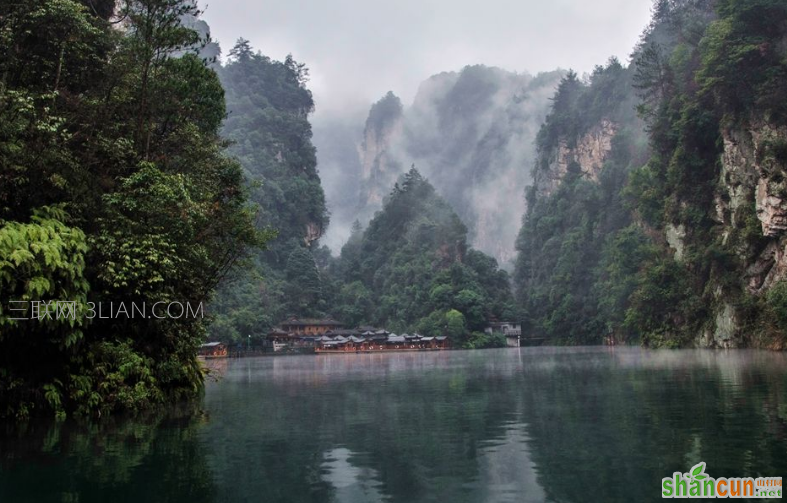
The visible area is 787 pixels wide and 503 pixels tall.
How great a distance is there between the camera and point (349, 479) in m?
8.16

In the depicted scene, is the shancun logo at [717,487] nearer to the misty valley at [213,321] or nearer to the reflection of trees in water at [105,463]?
the misty valley at [213,321]

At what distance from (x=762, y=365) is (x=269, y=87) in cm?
12006

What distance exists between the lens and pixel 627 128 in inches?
4003

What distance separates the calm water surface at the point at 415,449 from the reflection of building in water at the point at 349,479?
3 centimetres

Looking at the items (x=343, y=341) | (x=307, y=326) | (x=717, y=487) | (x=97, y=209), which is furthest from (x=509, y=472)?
(x=307, y=326)

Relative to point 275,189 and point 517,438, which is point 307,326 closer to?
point 275,189

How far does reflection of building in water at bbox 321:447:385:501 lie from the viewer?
736 cm

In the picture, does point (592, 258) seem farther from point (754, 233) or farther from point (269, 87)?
point (269, 87)

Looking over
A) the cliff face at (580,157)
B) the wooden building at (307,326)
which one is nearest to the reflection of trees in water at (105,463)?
the wooden building at (307,326)

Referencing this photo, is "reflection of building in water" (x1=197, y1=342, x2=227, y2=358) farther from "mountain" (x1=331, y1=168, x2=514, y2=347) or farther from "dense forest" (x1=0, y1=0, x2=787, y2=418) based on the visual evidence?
"mountain" (x1=331, y1=168, x2=514, y2=347)

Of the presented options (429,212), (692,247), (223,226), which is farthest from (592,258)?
(223,226)

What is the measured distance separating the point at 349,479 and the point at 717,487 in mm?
4250

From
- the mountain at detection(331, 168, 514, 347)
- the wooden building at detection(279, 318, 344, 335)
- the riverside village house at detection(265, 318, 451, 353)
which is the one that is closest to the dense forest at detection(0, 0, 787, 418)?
the mountain at detection(331, 168, 514, 347)

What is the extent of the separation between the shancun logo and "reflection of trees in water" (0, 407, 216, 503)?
17.0 ft
